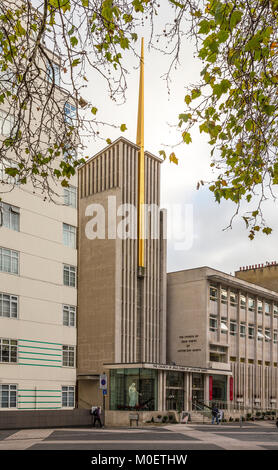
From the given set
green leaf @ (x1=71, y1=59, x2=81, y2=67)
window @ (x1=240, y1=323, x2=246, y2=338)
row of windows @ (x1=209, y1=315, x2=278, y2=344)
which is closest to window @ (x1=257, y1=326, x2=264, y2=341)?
row of windows @ (x1=209, y1=315, x2=278, y2=344)

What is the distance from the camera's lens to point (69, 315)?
38.6 meters

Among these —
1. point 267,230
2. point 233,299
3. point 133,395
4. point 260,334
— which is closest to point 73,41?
point 267,230

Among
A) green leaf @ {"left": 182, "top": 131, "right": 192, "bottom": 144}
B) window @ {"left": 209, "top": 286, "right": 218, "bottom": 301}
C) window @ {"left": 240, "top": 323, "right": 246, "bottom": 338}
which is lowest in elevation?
window @ {"left": 240, "top": 323, "right": 246, "bottom": 338}

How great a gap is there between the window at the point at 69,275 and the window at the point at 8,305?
186 inches

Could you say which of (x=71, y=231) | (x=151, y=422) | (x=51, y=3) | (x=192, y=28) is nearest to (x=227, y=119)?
(x=192, y=28)

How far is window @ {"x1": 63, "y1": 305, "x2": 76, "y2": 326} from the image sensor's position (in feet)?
125

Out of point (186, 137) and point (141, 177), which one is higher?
point (141, 177)

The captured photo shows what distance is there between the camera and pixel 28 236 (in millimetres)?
35781

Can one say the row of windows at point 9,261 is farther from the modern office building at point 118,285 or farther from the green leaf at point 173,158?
the green leaf at point 173,158

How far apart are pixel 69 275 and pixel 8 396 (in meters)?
8.85

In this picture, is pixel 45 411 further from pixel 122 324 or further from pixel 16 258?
pixel 122 324

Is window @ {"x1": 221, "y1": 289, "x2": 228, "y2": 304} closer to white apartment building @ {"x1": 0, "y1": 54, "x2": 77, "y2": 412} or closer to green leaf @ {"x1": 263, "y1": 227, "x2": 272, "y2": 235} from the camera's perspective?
white apartment building @ {"x1": 0, "y1": 54, "x2": 77, "y2": 412}

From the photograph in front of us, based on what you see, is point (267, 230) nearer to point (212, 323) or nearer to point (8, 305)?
point (8, 305)

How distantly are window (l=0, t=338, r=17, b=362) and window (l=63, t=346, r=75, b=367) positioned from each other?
464 cm
